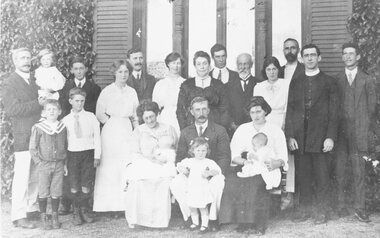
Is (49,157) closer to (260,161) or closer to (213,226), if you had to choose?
(213,226)

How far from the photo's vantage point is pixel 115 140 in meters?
4.13

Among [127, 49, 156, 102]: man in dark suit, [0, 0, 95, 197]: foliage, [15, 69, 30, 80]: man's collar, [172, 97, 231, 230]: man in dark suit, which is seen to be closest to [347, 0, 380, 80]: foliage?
[172, 97, 231, 230]: man in dark suit

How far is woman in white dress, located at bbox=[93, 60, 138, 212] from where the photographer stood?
411cm

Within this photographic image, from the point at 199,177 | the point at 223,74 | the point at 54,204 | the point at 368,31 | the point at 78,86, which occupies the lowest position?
the point at 54,204

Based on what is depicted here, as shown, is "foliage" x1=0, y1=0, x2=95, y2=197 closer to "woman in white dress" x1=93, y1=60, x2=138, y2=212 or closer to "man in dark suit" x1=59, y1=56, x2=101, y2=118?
"man in dark suit" x1=59, y1=56, x2=101, y2=118

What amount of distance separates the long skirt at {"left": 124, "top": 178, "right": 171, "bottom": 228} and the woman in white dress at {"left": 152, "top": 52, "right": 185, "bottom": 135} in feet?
2.25

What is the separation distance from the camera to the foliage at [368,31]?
13.3ft

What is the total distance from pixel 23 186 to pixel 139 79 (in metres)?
1.45

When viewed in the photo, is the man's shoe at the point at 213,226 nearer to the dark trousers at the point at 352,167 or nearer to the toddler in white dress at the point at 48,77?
the dark trousers at the point at 352,167

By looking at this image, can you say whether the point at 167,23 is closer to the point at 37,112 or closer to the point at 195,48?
the point at 195,48

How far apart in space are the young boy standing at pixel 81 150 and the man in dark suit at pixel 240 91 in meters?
1.26

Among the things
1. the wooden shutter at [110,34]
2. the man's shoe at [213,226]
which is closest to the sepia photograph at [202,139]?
the man's shoe at [213,226]

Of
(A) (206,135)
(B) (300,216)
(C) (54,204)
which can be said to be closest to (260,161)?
(A) (206,135)

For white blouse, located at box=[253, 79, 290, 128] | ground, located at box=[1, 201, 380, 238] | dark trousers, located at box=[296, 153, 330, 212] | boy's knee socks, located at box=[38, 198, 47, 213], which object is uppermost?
white blouse, located at box=[253, 79, 290, 128]
